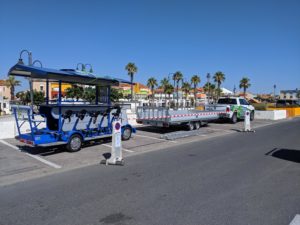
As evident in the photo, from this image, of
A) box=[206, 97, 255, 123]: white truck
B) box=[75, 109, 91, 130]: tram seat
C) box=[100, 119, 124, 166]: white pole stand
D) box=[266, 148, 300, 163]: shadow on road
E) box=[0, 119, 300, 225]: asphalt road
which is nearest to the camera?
box=[0, 119, 300, 225]: asphalt road

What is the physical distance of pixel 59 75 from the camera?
9453 mm

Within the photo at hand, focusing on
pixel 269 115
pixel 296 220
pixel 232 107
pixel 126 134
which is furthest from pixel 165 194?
pixel 269 115

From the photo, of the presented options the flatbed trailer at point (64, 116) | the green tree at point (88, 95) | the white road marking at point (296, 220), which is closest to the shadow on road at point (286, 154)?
the white road marking at point (296, 220)

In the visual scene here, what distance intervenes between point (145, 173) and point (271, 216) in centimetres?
335

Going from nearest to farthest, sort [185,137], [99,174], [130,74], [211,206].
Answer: [211,206]
[99,174]
[185,137]
[130,74]

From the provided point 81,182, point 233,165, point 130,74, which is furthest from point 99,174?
point 130,74

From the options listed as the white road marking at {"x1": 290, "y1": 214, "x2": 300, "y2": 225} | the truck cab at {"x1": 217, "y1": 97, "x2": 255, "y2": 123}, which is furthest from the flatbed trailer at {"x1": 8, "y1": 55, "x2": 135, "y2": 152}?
the truck cab at {"x1": 217, "y1": 97, "x2": 255, "y2": 123}

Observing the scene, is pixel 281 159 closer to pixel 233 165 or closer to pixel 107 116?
pixel 233 165

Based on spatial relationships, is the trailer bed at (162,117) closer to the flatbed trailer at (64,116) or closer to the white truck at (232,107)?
the flatbed trailer at (64,116)

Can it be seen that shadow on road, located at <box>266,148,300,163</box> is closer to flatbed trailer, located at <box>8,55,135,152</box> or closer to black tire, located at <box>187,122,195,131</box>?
black tire, located at <box>187,122,195,131</box>

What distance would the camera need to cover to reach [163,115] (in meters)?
14.4

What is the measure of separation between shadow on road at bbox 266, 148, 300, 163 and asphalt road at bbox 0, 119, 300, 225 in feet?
1.06

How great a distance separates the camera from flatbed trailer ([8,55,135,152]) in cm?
897

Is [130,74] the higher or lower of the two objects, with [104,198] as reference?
higher
